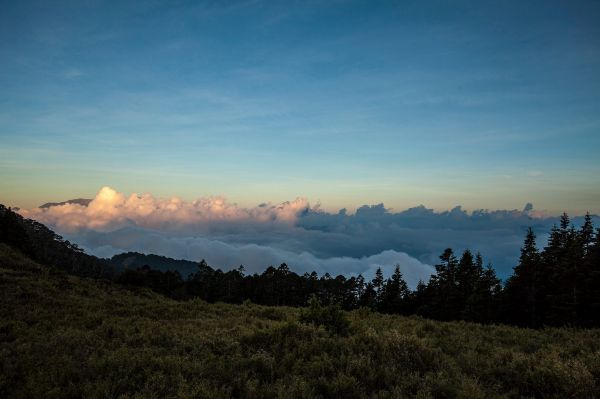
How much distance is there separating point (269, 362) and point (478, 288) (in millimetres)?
48001

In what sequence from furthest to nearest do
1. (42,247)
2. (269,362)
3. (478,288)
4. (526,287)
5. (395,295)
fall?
(42,247) < (395,295) < (478,288) < (526,287) < (269,362)

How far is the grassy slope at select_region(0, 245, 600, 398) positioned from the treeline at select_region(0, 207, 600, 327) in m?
5.16

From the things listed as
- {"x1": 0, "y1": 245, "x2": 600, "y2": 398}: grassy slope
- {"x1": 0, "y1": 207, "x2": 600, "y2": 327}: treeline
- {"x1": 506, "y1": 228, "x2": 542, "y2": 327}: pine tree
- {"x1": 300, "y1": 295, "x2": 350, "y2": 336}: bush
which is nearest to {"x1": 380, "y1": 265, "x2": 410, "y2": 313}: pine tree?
{"x1": 0, "y1": 207, "x2": 600, "y2": 327}: treeline

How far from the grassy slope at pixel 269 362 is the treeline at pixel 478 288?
516 centimetres

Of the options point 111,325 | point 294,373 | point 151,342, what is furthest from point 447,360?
point 111,325

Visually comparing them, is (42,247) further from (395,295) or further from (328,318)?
(328,318)

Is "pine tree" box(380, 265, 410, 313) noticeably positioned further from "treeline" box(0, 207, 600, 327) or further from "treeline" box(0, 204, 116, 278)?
"treeline" box(0, 204, 116, 278)

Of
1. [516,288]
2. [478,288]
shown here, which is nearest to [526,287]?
[516,288]

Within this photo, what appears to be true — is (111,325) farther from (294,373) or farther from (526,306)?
(526,306)

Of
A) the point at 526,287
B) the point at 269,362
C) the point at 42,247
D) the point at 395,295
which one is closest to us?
the point at 269,362

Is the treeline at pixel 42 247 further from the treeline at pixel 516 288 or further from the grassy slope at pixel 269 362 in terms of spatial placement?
the grassy slope at pixel 269 362

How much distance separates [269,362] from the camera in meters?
10.3

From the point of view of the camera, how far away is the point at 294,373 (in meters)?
9.75

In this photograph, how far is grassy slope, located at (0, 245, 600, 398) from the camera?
8.60 metres
